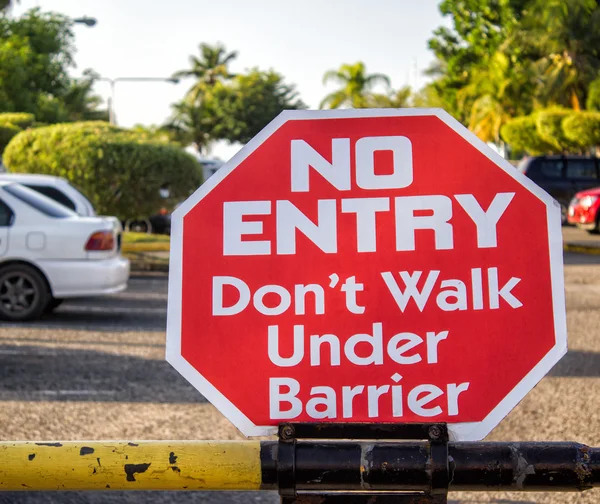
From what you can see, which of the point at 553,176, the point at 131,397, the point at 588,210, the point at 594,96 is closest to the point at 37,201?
the point at 131,397

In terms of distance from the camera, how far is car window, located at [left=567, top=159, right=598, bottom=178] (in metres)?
26.6

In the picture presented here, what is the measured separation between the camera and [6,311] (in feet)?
32.4

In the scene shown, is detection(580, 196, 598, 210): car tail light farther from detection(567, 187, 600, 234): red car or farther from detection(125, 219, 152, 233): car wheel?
detection(125, 219, 152, 233): car wheel

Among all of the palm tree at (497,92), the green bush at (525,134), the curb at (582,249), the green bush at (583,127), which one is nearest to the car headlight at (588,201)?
the curb at (582,249)

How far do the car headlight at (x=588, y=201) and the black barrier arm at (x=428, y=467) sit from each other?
21.1 meters

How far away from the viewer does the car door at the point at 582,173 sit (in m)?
26.4

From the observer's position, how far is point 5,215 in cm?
1003

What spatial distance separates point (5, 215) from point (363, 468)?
8.76 meters

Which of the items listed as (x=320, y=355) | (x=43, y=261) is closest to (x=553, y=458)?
(x=320, y=355)

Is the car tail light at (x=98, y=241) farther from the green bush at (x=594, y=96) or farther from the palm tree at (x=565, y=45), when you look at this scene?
the palm tree at (x=565, y=45)

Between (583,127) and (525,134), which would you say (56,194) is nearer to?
(583,127)

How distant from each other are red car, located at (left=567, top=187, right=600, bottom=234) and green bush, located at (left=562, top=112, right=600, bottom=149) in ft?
36.6

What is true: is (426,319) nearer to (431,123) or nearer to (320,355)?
(320,355)

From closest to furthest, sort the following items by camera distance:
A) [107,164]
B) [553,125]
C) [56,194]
A: [56,194], [107,164], [553,125]
